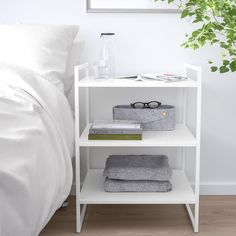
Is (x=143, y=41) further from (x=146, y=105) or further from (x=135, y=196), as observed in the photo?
(x=135, y=196)

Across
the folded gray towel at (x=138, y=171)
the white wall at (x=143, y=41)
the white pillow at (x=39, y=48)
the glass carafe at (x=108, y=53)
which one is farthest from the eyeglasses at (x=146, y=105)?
the white pillow at (x=39, y=48)

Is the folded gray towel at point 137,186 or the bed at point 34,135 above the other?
the bed at point 34,135

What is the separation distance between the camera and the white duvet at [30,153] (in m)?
0.96

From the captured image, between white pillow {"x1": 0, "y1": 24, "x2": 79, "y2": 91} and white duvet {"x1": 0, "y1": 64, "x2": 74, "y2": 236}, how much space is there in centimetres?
14

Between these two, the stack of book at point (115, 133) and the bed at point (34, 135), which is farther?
the stack of book at point (115, 133)

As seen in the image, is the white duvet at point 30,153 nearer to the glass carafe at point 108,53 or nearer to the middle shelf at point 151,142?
the middle shelf at point 151,142

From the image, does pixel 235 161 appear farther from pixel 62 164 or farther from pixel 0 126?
pixel 0 126

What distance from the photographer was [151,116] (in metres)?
1.94

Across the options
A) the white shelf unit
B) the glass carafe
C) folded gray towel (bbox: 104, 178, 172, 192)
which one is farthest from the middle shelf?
the glass carafe

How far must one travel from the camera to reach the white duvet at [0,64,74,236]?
0.96 metres

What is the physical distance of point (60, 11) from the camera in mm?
2133

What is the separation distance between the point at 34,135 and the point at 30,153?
98 millimetres

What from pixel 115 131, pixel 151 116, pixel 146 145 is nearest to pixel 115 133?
pixel 115 131

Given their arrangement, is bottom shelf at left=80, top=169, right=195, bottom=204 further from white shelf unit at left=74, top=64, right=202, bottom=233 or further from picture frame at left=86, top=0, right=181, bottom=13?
picture frame at left=86, top=0, right=181, bottom=13
